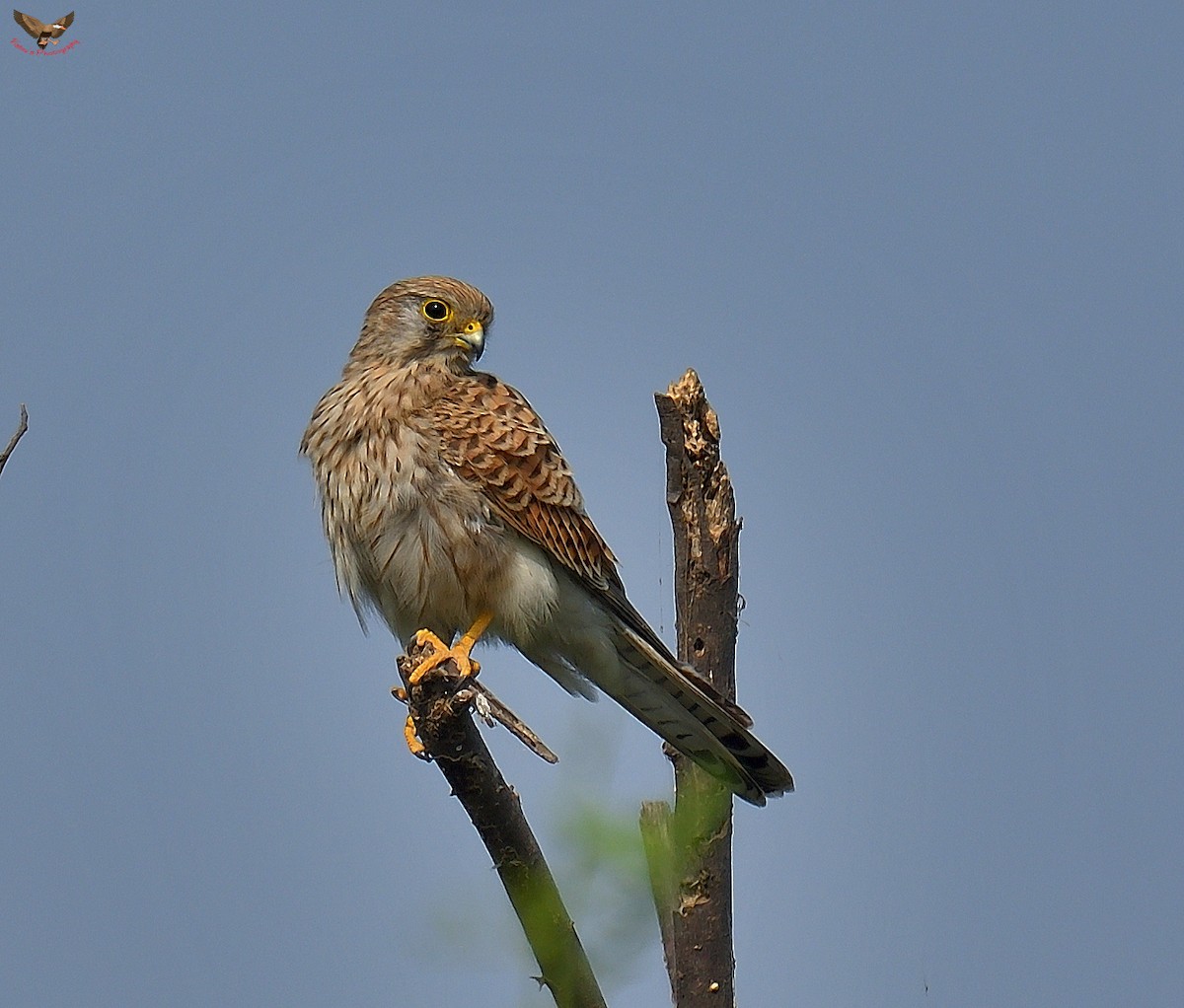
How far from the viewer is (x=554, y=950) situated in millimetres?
2955

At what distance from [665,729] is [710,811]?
370mm

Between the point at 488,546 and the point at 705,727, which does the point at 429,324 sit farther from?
the point at 705,727

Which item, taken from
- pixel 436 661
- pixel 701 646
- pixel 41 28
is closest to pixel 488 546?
pixel 701 646

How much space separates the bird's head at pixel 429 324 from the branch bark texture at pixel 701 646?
1053 mm

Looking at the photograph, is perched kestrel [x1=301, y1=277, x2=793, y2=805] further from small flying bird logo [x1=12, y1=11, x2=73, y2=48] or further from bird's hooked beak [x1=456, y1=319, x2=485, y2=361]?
small flying bird logo [x1=12, y1=11, x2=73, y2=48]

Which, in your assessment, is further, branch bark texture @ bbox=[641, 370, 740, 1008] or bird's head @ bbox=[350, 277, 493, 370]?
bird's head @ bbox=[350, 277, 493, 370]

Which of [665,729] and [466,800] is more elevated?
[665,729]

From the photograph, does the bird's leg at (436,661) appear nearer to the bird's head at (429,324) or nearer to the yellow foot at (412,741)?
the yellow foot at (412,741)

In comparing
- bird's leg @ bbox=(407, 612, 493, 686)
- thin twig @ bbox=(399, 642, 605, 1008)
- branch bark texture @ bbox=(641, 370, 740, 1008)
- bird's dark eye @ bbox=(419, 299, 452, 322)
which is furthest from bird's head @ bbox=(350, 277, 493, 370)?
thin twig @ bbox=(399, 642, 605, 1008)

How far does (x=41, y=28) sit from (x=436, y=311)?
7.07ft

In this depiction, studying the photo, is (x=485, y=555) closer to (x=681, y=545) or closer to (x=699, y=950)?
(x=681, y=545)

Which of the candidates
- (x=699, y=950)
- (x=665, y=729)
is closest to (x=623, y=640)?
(x=665, y=729)

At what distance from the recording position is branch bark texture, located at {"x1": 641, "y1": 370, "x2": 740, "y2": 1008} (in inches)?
147

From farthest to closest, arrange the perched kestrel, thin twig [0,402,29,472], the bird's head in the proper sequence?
the bird's head → the perched kestrel → thin twig [0,402,29,472]
